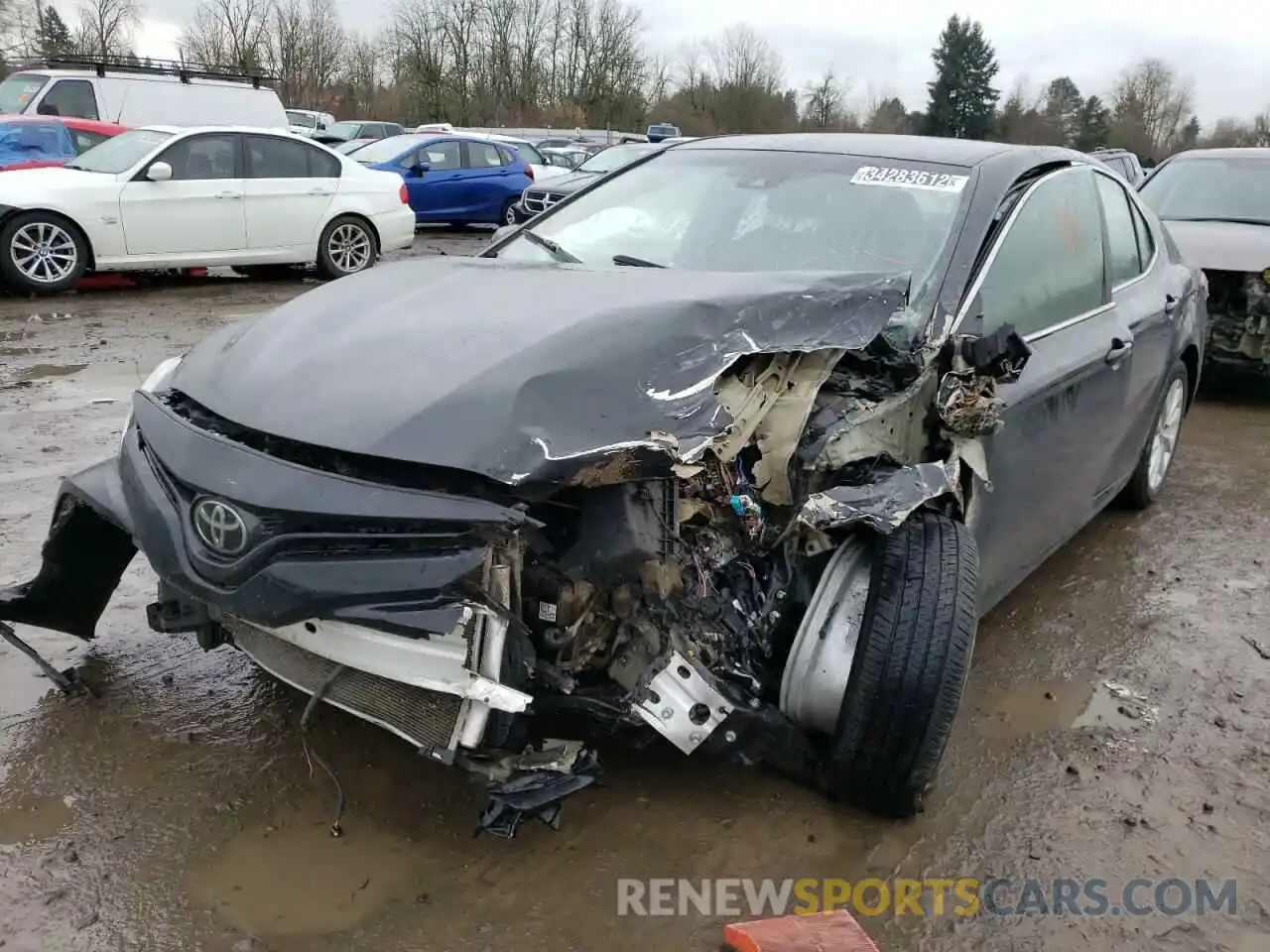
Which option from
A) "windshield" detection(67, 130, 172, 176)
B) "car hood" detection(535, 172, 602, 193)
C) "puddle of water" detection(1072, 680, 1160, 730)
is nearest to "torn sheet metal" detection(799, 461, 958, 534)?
"puddle of water" detection(1072, 680, 1160, 730)

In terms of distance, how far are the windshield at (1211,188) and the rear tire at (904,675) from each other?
596 centimetres

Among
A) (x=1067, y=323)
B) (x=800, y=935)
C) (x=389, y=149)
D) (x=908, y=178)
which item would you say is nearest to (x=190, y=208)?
(x=389, y=149)

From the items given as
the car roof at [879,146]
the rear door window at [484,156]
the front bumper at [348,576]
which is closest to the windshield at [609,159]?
the rear door window at [484,156]

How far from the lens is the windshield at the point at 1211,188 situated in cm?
743

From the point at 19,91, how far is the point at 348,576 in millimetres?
14655

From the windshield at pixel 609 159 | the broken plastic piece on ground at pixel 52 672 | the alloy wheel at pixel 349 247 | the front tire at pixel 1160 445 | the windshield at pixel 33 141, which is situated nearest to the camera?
the broken plastic piece on ground at pixel 52 672

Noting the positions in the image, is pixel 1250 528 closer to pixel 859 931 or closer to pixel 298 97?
pixel 859 931

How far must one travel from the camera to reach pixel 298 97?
49.8 meters

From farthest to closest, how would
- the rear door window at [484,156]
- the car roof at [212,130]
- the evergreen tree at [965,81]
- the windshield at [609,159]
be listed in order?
1. the evergreen tree at [965,81]
2. the rear door window at [484,156]
3. the windshield at [609,159]
4. the car roof at [212,130]

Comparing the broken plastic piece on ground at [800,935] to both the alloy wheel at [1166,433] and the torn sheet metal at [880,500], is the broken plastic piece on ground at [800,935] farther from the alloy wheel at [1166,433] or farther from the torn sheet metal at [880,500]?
the alloy wheel at [1166,433]

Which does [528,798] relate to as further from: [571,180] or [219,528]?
[571,180]

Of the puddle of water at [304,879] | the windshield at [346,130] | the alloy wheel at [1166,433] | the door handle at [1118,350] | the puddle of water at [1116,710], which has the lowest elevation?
the puddle of water at [1116,710]

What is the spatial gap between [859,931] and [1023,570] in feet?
5.31

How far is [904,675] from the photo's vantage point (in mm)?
2434
